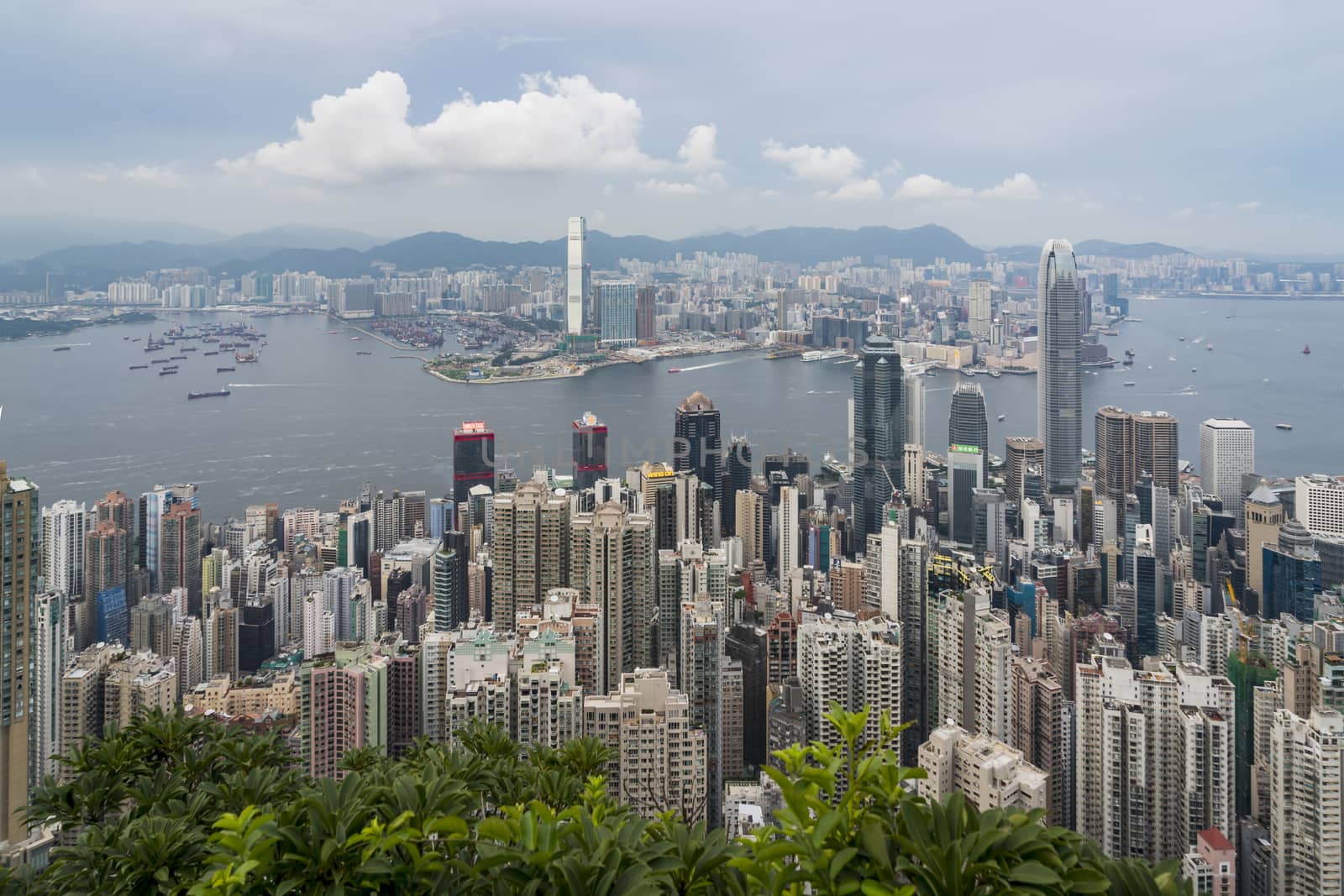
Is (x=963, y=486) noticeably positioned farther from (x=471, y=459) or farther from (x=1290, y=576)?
(x=471, y=459)

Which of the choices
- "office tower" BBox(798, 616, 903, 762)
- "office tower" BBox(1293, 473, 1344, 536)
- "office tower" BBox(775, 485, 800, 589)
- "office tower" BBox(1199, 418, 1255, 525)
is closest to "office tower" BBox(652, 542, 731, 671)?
"office tower" BBox(798, 616, 903, 762)

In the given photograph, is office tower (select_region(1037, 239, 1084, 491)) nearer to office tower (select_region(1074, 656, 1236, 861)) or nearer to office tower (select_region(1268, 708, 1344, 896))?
office tower (select_region(1074, 656, 1236, 861))

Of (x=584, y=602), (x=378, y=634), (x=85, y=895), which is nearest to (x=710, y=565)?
(x=584, y=602)

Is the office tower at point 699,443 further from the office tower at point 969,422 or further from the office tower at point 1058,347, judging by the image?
the office tower at point 1058,347

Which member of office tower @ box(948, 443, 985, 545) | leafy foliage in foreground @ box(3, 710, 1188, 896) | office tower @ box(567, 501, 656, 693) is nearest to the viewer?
leafy foliage in foreground @ box(3, 710, 1188, 896)

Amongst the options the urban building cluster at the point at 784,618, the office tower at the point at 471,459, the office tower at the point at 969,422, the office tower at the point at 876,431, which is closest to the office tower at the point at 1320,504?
the urban building cluster at the point at 784,618

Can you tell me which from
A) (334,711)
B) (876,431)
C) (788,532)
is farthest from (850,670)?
(876,431)
